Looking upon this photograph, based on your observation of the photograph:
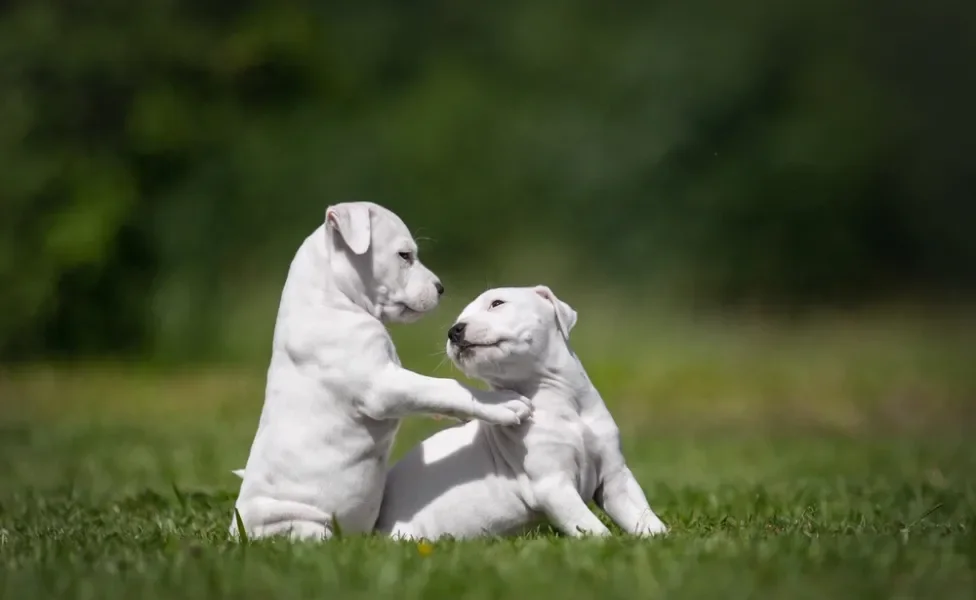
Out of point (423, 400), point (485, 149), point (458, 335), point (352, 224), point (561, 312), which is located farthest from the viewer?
point (485, 149)

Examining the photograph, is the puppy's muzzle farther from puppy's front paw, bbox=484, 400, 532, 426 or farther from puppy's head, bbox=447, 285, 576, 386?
puppy's front paw, bbox=484, 400, 532, 426

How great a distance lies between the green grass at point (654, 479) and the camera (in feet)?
13.1

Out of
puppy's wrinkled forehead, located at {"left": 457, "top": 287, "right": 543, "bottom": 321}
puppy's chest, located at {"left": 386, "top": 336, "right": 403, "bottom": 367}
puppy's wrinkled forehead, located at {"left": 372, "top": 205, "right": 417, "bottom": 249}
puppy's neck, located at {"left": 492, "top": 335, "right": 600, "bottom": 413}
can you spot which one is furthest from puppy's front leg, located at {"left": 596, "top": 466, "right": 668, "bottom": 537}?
puppy's wrinkled forehead, located at {"left": 372, "top": 205, "right": 417, "bottom": 249}

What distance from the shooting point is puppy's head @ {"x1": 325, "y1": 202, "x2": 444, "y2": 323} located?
508cm

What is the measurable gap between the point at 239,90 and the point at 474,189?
11.8ft

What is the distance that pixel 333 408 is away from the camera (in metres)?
4.86

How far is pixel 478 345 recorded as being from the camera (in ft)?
16.3

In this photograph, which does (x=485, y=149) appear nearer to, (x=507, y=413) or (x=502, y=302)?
(x=502, y=302)

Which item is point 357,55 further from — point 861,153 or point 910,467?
point 910,467

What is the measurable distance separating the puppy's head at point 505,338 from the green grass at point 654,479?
24.6 inches

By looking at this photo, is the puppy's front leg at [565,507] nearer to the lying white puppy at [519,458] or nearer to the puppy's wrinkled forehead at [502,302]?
the lying white puppy at [519,458]

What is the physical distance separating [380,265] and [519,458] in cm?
91

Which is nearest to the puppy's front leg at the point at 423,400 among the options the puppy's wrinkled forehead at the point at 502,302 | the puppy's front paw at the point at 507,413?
the puppy's front paw at the point at 507,413

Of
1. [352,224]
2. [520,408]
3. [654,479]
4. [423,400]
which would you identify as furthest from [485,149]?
[423,400]
